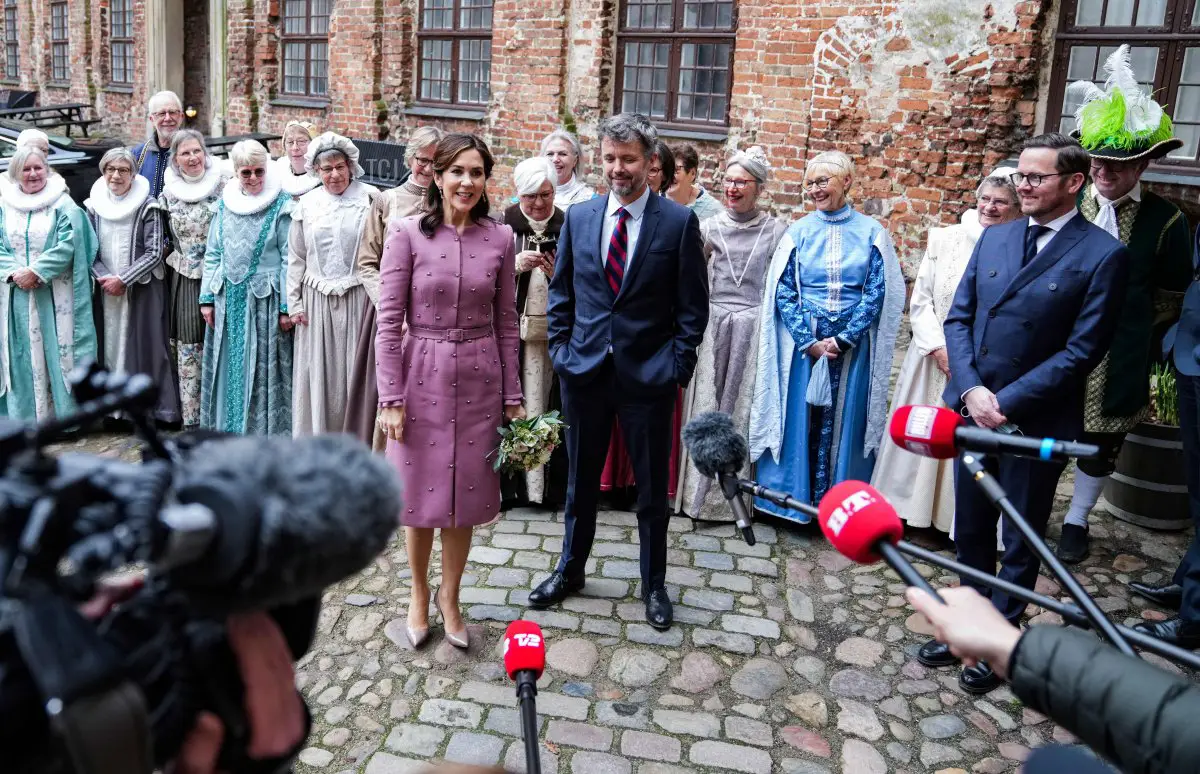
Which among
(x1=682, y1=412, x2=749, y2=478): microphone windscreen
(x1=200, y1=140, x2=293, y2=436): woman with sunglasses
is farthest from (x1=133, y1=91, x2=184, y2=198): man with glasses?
(x1=682, y1=412, x2=749, y2=478): microphone windscreen

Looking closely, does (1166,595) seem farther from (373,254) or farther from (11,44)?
(11,44)

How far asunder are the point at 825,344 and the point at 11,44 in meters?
23.7

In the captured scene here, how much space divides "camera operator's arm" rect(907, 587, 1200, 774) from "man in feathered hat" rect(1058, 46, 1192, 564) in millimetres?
3305

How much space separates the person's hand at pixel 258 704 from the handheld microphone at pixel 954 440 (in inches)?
60.3

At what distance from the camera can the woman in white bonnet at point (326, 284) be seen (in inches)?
224

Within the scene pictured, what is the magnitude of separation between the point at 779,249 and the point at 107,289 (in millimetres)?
4131

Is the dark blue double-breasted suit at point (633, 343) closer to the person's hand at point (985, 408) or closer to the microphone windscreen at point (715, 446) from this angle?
the person's hand at point (985, 408)

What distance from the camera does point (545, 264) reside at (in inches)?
207

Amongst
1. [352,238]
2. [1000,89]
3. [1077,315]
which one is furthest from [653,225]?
[1000,89]

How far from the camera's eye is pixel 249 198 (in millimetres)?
5977

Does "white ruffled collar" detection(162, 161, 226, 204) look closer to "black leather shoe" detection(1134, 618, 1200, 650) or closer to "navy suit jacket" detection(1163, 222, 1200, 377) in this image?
"navy suit jacket" detection(1163, 222, 1200, 377)

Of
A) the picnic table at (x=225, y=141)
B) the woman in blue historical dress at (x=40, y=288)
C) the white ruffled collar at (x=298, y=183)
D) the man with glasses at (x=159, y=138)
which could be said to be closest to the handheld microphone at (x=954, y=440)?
the white ruffled collar at (x=298, y=183)

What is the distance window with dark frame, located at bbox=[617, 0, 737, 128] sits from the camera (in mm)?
9836

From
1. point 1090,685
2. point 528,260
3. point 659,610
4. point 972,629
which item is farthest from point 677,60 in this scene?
point 1090,685
